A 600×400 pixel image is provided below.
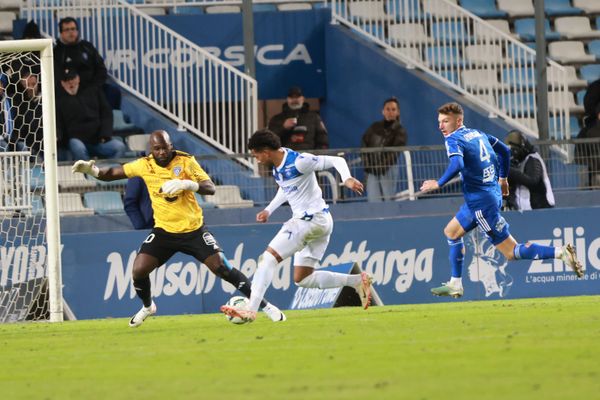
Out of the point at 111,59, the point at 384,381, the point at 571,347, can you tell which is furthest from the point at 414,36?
the point at 384,381

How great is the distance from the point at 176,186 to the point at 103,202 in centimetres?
595

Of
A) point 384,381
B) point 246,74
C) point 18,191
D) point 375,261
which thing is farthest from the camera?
point 246,74

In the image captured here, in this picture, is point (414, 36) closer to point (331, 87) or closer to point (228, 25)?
point (331, 87)

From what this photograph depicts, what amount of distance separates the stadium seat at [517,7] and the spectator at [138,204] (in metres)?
9.34

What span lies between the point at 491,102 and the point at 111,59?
19.7ft

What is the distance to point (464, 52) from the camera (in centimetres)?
2130

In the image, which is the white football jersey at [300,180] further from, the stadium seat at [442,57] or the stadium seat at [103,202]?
the stadium seat at [442,57]

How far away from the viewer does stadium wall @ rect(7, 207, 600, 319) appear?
16.9 metres

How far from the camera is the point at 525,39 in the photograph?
23109 mm

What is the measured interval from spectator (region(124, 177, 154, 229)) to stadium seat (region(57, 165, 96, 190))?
3.43 ft

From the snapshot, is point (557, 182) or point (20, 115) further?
point (557, 182)

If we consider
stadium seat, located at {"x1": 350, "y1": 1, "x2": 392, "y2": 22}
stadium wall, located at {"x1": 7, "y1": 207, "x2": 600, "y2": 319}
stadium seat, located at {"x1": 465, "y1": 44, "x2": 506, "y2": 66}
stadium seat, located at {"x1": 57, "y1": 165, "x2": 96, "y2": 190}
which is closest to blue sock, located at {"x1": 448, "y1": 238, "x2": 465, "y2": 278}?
stadium wall, located at {"x1": 7, "y1": 207, "x2": 600, "y2": 319}

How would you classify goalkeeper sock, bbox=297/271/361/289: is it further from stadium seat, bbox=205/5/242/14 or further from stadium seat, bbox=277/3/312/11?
stadium seat, bbox=205/5/242/14

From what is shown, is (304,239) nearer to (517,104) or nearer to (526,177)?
(526,177)
